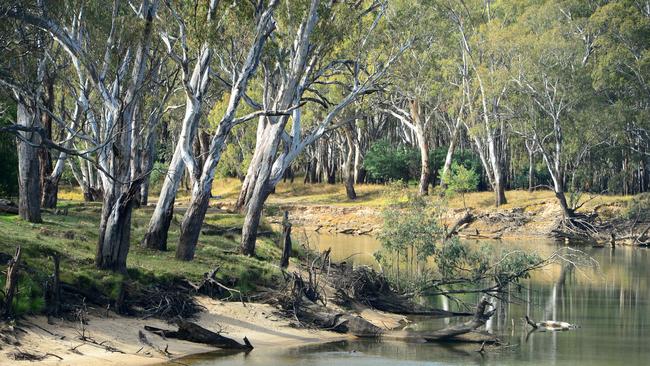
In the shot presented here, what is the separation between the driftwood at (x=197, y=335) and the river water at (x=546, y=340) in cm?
43

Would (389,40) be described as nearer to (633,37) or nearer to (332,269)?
(332,269)

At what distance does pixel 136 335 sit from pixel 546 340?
8483mm

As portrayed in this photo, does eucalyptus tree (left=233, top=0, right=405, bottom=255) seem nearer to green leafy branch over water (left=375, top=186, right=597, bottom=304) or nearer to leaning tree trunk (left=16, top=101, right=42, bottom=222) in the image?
green leafy branch over water (left=375, top=186, right=597, bottom=304)

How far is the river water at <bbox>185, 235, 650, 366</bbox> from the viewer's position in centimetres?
1700

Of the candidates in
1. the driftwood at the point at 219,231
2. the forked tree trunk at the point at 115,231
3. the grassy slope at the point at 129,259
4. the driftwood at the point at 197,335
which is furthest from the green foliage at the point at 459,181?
the driftwood at the point at 197,335

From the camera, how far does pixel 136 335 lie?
16.0 metres

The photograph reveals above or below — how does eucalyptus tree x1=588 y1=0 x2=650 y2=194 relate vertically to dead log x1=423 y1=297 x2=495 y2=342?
above

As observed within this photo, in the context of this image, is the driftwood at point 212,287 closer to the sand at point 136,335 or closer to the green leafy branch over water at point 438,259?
the sand at point 136,335

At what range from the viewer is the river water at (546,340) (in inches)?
669

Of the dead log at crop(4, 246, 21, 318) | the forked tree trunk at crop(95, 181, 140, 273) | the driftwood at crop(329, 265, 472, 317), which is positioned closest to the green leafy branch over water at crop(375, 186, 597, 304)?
the driftwood at crop(329, 265, 472, 317)

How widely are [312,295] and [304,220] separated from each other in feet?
130

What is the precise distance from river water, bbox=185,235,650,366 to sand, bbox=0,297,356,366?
63cm

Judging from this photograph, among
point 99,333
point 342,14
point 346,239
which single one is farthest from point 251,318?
point 346,239

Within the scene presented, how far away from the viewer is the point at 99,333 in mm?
15570
